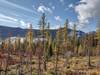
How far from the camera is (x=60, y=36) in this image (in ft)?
258

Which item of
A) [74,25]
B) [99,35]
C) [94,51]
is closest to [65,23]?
[74,25]

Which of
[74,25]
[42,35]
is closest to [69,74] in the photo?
[42,35]

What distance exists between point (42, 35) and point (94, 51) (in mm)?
86586

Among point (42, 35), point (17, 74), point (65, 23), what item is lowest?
point (17, 74)

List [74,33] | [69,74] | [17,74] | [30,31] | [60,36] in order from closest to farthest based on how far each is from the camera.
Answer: [69,74]
[17,74]
[30,31]
[60,36]
[74,33]

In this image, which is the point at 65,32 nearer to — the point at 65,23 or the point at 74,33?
the point at 65,23

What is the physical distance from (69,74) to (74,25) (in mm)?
40268

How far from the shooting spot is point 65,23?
2975 inches

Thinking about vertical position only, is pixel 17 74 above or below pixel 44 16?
below

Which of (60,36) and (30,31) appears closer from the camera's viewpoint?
(30,31)

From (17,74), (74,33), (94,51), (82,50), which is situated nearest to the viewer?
(17,74)

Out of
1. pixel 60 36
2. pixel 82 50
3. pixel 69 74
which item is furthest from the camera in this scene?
pixel 82 50

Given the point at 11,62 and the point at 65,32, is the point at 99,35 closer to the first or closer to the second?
the point at 65,32

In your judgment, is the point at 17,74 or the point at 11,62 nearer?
the point at 17,74
